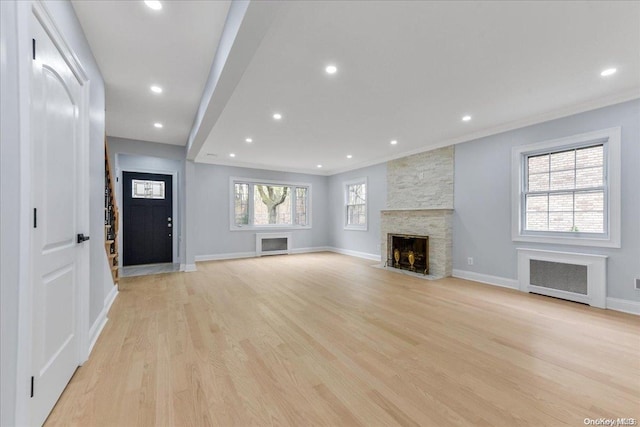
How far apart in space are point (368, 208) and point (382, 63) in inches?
190

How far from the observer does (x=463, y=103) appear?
337cm

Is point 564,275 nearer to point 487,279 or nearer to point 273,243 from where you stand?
point 487,279

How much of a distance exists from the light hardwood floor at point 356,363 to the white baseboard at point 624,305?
0.17 m

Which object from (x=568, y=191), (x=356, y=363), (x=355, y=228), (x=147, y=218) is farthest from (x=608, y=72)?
(x=147, y=218)

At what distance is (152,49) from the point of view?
8.00ft

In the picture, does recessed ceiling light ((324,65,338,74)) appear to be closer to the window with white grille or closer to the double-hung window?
the window with white grille

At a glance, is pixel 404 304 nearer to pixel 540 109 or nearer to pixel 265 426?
pixel 265 426

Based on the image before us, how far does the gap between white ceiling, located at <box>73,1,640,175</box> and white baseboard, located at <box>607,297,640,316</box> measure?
2.48 metres

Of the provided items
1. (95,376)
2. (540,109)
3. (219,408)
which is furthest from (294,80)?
(540,109)

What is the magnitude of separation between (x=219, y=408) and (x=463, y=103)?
13.4 feet

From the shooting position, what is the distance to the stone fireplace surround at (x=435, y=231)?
489 centimetres

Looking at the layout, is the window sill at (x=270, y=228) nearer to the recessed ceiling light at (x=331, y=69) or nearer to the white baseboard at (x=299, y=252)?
the white baseboard at (x=299, y=252)

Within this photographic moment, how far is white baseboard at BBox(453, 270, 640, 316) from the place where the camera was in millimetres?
3051

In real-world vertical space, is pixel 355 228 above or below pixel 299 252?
above
